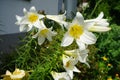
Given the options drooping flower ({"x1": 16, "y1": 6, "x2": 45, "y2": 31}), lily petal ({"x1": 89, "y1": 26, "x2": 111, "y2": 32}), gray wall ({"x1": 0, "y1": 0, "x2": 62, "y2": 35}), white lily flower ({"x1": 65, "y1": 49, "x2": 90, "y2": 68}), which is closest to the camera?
lily petal ({"x1": 89, "y1": 26, "x2": 111, "y2": 32})

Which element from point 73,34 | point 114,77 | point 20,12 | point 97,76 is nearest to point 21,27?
point 73,34

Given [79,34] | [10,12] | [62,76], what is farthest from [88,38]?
[10,12]

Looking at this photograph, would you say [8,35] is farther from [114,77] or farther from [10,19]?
[114,77]

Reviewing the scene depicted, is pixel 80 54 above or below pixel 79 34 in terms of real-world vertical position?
below

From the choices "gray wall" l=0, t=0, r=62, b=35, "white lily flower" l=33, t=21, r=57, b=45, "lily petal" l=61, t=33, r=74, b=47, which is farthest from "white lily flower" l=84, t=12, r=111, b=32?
"gray wall" l=0, t=0, r=62, b=35

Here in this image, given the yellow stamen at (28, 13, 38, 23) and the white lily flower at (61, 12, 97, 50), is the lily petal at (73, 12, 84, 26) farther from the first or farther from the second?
the yellow stamen at (28, 13, 38, 23)

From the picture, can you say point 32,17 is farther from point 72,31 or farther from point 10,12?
point 10,12

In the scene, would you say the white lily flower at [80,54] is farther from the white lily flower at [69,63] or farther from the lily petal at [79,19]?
the lily petal at [79,19]
